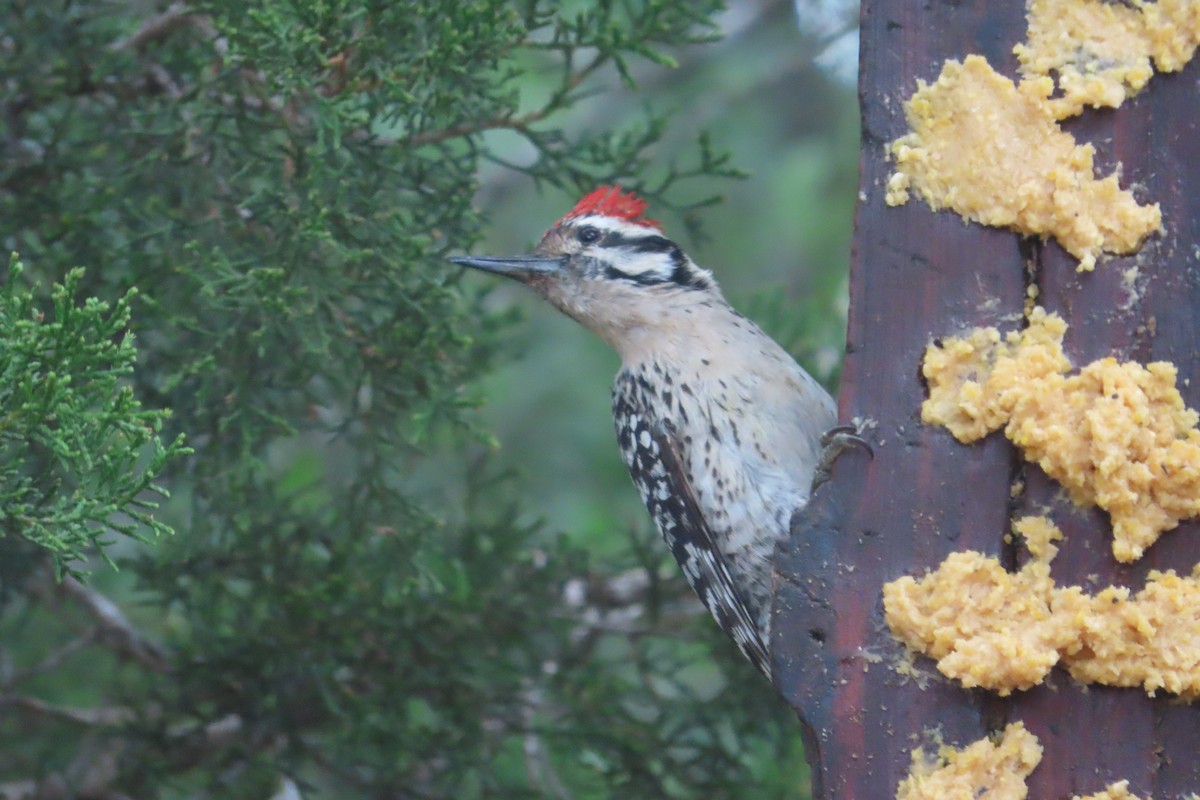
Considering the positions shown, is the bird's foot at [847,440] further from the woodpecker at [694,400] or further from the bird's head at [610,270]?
the bird's head at [610,270]

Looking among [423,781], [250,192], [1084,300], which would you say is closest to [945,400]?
[1084,300]

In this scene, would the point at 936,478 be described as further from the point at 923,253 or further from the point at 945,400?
the point at 923,253

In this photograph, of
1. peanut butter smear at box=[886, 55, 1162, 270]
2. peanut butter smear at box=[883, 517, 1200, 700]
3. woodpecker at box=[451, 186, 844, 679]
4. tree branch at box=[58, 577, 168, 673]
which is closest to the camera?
peanut butter smear at box=[883, 517, 1200, 700]

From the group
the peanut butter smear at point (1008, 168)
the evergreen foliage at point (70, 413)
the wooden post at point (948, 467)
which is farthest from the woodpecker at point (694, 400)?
the evergreen foliage at point (70, 413)

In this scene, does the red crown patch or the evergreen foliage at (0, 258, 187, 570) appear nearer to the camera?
the evergreen foliage at (0, 258, 187, 570)

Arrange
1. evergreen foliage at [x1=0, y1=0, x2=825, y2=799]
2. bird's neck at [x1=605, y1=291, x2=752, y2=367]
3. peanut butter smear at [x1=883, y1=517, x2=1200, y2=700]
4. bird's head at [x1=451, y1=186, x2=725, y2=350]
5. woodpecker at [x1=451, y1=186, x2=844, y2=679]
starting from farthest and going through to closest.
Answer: bird's head at [x1=451, y1=186, x2=725, y2=350] → bird's neck at [x1=605, y1=291, x2=752, y2=367] → woodpecker at [x1=451, y1=186, x2=844, y2=679] → evergreen foliage at [x1=0, y1=0, x2=825, y2=799] → peanut butter smear at [x1=883, y1=517, x2=1200, y2=700]

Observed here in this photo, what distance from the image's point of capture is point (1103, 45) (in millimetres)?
2424

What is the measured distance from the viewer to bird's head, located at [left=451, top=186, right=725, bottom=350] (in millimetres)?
3594

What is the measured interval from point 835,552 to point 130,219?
2.11 meters

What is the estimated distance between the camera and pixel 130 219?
11.4 ft

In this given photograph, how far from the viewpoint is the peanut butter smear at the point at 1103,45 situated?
2389 millimetres

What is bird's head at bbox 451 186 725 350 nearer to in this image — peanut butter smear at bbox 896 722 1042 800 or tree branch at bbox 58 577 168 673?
peanut butter smear at bbox 896 722 1042 800

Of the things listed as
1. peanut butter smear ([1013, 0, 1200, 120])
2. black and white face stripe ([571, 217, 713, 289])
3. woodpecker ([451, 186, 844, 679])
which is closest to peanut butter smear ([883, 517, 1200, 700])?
peanut butter smear ([1013, 0, 1200, 120])

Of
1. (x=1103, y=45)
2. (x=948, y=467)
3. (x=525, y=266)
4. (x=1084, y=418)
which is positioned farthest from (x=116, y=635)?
(x=1103, y=45)
